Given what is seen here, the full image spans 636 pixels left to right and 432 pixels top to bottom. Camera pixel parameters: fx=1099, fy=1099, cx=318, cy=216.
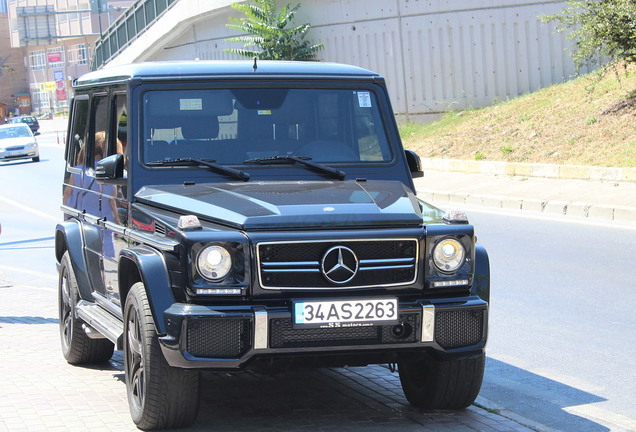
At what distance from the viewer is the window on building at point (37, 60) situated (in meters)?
120

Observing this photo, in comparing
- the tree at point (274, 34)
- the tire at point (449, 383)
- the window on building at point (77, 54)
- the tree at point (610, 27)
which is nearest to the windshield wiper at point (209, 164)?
the tire at point (449, 383)

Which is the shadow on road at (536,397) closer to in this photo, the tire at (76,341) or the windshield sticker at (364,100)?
the windshield sticker at (364,100)

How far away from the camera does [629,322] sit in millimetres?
8750

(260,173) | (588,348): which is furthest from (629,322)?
(260,173)

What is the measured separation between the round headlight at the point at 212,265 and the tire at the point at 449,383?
1184 millimetres

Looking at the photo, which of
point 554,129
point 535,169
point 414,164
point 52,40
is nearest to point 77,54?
point 52,40

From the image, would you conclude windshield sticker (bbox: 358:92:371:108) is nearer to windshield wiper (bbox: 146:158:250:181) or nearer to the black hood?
the black hood

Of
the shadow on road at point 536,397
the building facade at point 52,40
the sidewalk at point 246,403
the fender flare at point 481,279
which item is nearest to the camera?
the fender flare at point 481,279

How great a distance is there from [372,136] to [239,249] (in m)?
1.82

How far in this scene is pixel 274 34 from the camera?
36594 millimetres

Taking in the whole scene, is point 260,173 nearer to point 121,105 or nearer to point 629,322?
point 121,105

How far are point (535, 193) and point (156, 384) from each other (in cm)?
1368

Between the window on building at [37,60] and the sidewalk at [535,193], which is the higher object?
the window on building at [37,60]

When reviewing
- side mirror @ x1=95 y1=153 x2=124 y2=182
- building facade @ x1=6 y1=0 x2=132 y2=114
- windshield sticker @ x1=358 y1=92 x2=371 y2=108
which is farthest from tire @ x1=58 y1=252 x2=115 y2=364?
building facade @ x1=6 y1=0 x2=132 y2=114
